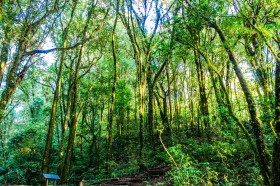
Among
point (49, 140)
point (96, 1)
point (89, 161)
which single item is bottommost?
point (89, 161)

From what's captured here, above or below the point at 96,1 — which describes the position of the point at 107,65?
below

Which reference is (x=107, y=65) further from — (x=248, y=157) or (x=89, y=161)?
(x=248, y=157)

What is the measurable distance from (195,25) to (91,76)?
14322 millimetres

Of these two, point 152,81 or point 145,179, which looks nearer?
point 145,179

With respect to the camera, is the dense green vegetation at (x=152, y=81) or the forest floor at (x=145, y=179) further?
the forest floor at (x=145, y=179)

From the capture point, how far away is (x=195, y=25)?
8.41 m

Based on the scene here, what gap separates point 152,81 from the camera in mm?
18969

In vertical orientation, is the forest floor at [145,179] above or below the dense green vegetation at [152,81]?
below

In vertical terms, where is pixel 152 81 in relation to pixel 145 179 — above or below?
above

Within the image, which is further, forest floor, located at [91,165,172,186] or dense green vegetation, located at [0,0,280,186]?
forest floor, located at [91,165,172,186]

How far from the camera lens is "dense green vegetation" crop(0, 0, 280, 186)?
6719mm

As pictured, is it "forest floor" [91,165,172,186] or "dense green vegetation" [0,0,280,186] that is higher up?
"dense green vegetation" [0,0,280,186]

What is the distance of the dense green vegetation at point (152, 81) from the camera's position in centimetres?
672

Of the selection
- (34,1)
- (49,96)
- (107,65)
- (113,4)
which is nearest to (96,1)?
(113,4)
